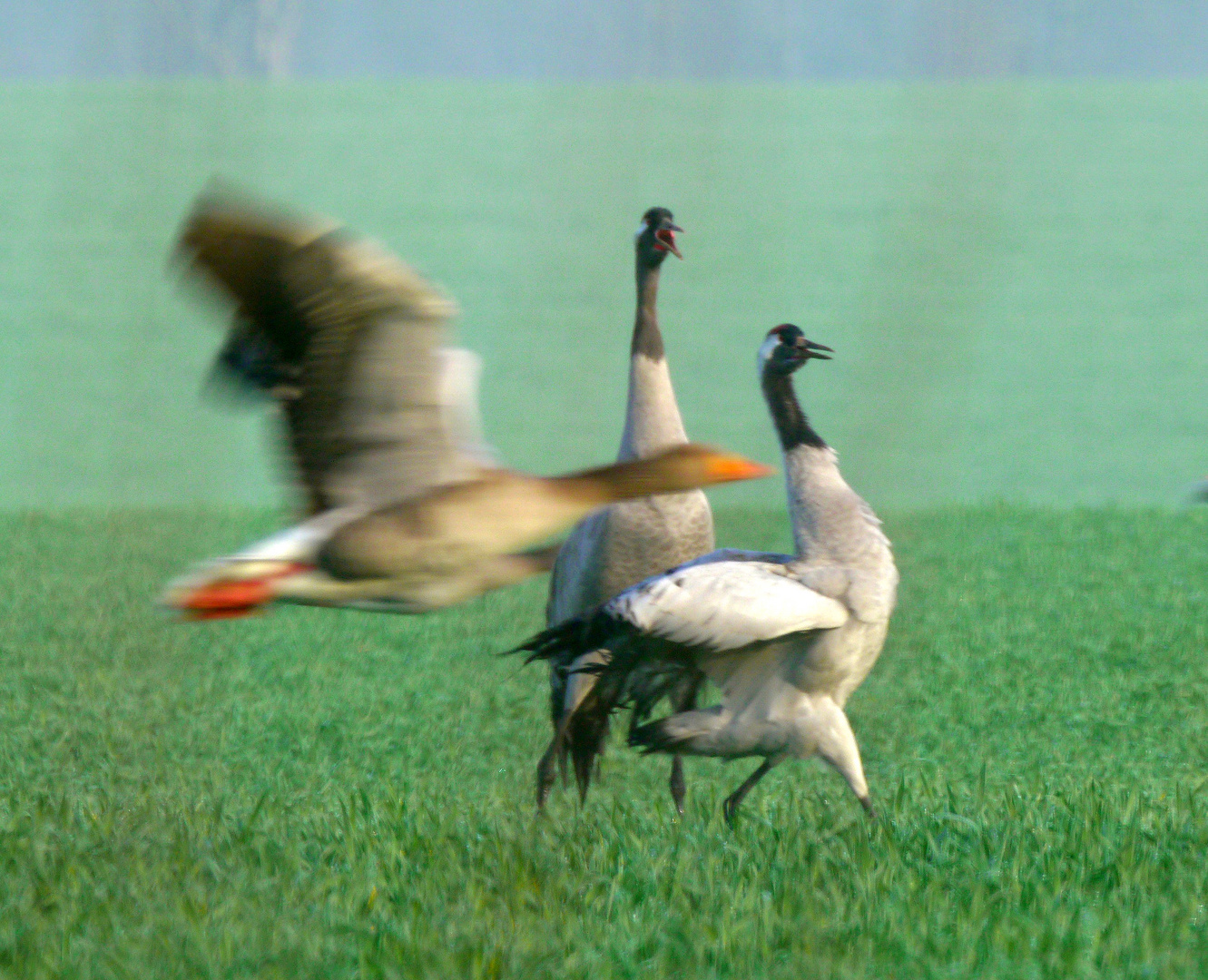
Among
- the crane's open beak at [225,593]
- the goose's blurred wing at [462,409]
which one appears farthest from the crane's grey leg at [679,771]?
the crane's open beak at [225,593]

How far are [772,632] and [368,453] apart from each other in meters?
1.68

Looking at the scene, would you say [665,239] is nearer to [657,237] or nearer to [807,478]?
[657,237]

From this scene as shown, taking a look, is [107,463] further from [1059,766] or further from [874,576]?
[1059,766]

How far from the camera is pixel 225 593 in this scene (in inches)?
92.4

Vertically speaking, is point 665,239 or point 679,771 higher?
point 665,239

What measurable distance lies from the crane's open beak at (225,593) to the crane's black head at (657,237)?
271 cm

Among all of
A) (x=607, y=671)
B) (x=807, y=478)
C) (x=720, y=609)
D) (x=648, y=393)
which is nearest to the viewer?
(x=720, y=609)

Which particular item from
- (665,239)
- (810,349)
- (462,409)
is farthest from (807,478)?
(462,409)

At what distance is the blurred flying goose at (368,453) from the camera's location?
238 cm

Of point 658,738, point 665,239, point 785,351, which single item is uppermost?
point 665,239

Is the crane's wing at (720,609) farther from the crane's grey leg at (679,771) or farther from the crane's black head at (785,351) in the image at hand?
the crane's black head at (785,351)

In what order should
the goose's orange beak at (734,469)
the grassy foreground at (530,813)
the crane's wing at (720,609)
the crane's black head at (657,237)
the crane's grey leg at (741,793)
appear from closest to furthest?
the goose's orange beak at (734,469), the grassy foreground at (530,813), the crane's wing at (720,609), the crane's grey leg at (741,793), the crane's black head at (657,237)

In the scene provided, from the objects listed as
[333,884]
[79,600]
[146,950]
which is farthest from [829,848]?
[79,600]

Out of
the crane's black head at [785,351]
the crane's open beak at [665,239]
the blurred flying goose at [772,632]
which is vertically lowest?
the blurred flying goose at [772,632]
